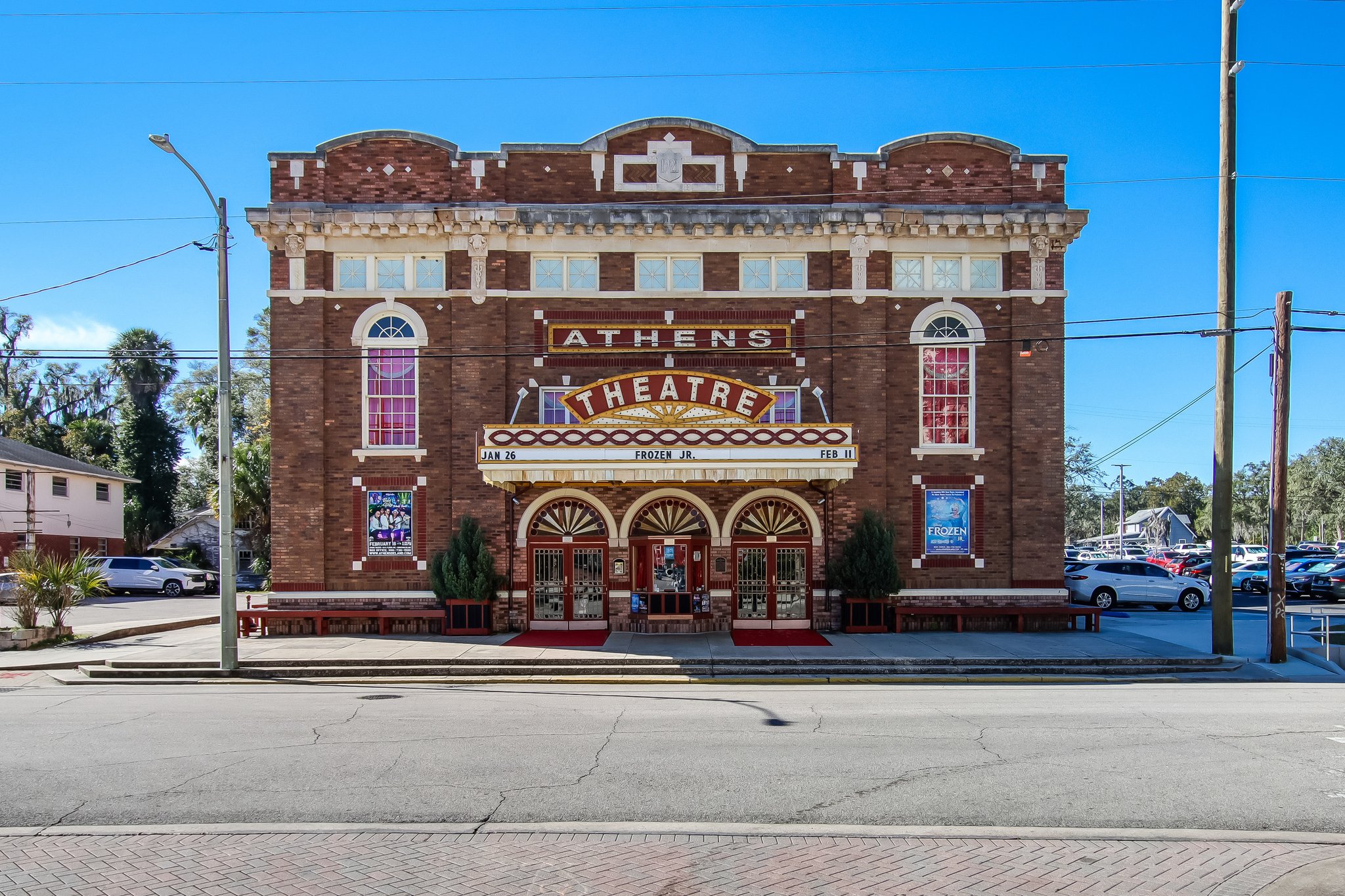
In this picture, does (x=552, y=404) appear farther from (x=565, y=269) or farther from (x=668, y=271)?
(x=668, y=271)

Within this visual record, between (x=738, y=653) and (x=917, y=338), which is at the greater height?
(x=917, y=338)

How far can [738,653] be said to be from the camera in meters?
16.3

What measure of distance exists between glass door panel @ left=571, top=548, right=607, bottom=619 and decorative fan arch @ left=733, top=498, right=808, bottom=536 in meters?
3.27

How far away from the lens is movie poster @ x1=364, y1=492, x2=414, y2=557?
19.6m

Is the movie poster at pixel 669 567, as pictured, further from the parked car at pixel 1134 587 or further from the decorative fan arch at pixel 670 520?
the parked car at pixel 1134 587

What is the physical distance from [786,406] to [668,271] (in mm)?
4125

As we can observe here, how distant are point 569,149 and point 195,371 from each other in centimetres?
5329

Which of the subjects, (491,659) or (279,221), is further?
(279,221)

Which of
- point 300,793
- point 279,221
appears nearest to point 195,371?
point 279,221

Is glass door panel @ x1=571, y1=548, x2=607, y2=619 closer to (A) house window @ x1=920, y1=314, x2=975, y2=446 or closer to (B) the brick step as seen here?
(B) the brick step

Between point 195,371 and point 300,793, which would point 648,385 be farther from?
point 195,371

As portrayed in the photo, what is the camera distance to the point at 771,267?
20047mm

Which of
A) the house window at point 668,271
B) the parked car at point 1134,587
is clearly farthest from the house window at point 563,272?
the parked car at point 1134,587

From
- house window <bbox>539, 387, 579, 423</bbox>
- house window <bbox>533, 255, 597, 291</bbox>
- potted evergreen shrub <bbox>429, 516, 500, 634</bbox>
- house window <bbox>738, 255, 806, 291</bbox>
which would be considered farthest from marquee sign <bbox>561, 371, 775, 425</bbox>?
potted evergreen shrub <bbox>429, 516, 500, 634</bbox>
